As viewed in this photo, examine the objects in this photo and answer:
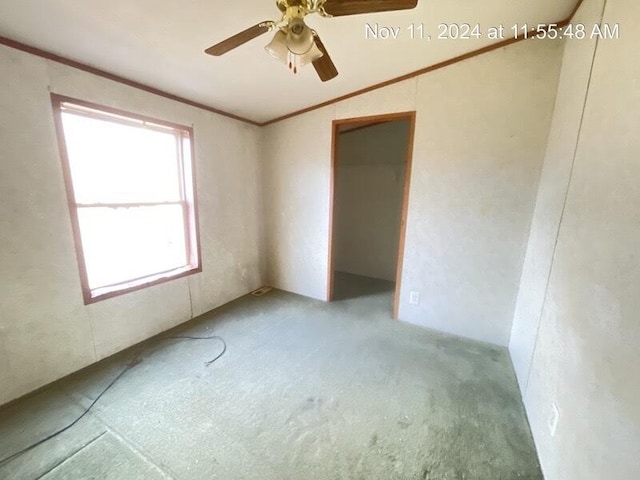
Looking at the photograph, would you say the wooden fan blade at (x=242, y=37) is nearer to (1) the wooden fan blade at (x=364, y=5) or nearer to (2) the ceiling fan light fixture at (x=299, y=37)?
(2) the ceiling fan light fixture at (x=299, y=37)

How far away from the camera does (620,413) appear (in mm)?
807

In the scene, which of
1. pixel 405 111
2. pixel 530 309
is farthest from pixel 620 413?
pixel 405 111

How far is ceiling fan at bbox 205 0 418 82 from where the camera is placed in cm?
110

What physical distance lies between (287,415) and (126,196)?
2.11 meters

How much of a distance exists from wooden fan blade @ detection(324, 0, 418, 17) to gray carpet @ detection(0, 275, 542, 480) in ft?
6.98

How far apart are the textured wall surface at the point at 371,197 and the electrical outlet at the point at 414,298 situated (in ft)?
4.48

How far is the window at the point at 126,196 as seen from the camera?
185 centimetres

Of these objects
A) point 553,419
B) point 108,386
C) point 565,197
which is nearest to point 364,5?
point 565,197

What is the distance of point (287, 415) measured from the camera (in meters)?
1.59

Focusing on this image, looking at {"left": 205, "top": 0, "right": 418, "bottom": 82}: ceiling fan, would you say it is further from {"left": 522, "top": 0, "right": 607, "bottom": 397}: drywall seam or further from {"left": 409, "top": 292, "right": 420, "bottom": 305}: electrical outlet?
{"left": 409, "top": 292, "right": 420, "bottom": 305}: electrical outlet

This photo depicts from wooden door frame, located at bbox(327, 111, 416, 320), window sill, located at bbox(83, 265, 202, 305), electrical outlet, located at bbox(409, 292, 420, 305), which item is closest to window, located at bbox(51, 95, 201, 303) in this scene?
window sill, located at bbox(83, 265, 202, 305)

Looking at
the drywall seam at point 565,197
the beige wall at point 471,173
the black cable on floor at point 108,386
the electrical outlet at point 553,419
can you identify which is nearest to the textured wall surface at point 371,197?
the beige wall at point 471,173

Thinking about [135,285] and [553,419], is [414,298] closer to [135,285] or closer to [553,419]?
[553,419]

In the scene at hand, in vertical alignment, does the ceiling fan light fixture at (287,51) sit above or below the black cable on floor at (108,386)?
above
